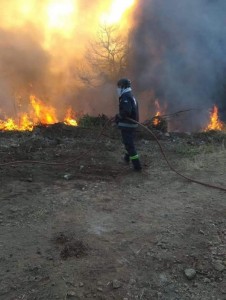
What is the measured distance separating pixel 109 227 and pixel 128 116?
9.16 ft

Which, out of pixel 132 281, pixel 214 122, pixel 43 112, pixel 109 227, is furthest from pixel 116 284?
pixel 214 122

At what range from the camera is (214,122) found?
14.3 metres

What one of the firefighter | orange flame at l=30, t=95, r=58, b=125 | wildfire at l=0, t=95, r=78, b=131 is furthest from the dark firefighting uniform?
orange flame at l=30, t=95, r=58, b=125

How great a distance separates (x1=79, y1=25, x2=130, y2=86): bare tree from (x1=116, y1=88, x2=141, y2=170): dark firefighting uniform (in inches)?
340

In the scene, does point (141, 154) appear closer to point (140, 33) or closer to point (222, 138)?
point (222, 138)

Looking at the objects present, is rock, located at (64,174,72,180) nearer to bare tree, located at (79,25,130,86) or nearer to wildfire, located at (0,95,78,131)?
wildfire, located at (0,95,78,131)

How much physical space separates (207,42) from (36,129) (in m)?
8.42

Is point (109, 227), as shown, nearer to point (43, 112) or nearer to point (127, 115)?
point (127, 115)

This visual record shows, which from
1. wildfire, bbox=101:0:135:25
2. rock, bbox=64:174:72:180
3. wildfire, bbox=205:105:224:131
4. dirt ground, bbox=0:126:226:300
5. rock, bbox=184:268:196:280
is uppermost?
wildfire, bbox=101:0:135:25

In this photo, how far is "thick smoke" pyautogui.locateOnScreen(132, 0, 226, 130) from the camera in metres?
15.3

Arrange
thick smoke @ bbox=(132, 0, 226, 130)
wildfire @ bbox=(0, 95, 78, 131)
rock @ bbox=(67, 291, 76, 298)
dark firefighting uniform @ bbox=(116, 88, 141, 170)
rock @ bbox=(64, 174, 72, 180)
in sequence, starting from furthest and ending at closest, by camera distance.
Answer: thick smoke @ bbox=(132, 0, 226, 130), wildfire @ bbox=(0, 95, 78, 131), dark firefighting uniform @ bbox=(116, 88, 141, 170), rock @ bbox=(64, 174, 72, 180), rock @ bbox=(67, 291, 76, 298)

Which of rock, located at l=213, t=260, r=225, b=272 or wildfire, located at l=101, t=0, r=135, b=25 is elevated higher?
wildfire, located at l=101, t=0, r=135, b=25

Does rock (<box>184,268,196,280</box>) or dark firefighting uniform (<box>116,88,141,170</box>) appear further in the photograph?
dark firefighting uniform (<box>116,88,141,170</box>)

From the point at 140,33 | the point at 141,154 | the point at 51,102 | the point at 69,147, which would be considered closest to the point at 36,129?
the point at 69,147
